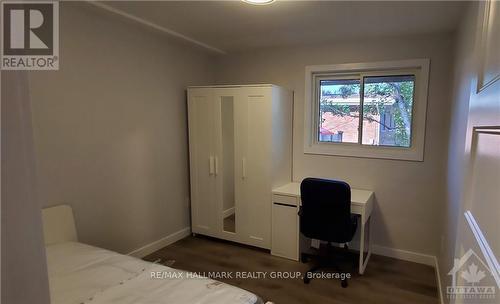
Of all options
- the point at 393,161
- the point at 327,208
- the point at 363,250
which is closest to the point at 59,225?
the point at 327,208

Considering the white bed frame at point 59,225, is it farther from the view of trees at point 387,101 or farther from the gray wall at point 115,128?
the view of trees at point 387,101

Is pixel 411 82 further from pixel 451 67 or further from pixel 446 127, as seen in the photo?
pixel 446 127

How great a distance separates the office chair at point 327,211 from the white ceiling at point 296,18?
1459mm

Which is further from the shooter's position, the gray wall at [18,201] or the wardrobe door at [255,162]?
the wardrobe door at [255,162]

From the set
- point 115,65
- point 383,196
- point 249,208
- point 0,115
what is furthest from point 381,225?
point 0,115

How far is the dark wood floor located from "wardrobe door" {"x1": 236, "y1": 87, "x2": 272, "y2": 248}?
0.30m

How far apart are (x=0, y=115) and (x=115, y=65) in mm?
2859

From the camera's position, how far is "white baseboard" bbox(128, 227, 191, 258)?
10.7ft

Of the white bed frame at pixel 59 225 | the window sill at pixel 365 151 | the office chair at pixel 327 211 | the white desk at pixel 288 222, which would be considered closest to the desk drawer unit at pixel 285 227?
the white desk at pixel 288 222

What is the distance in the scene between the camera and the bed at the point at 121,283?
1655 millimetres

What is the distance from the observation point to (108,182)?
9.50 ft

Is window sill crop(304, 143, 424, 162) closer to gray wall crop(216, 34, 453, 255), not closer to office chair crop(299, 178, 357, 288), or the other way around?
gray wall crop(216, 34, 453, 255)

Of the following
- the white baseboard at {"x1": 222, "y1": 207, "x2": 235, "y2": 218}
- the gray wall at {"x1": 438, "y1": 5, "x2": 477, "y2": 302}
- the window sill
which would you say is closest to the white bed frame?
the white baseboard at {"x1": 222, "y1": 207, "x2": 235, "y2": 218}

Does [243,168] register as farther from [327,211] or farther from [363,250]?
[363,250]
